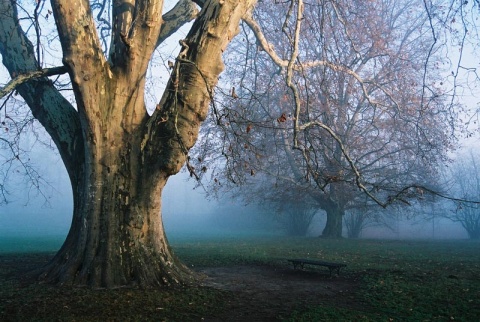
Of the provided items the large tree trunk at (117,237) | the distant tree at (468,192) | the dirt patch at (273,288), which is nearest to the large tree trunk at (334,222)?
the distant tree at (468,192)

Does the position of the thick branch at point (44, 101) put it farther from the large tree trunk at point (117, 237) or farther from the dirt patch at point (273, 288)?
the dirt patch at point (273, 288)

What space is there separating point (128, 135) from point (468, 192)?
37333 millimetres

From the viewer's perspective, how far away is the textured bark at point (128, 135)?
6250 millimetres

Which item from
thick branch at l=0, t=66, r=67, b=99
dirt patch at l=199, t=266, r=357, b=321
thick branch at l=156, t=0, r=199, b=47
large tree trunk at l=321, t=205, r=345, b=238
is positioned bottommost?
dirt patch at l=199, t=266, r=357, b=321

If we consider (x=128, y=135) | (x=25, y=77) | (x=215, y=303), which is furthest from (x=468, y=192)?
(x=25, y=77)

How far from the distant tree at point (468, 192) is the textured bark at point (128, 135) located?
1379 cm

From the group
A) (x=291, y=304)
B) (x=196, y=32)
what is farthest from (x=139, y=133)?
(x=291, y=304)

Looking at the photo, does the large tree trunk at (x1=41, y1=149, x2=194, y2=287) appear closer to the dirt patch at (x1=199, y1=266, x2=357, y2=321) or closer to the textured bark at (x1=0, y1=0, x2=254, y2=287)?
the textured bark at (x1=0, y1=0, x2=254, y2=287)

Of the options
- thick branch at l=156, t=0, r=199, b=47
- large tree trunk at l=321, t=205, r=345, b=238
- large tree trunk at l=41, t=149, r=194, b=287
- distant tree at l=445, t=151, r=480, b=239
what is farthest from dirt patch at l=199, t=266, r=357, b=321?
large tree trunk at l=321, t=205, r=345, b=238

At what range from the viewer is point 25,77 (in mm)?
5879

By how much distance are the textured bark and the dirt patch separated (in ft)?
3.74

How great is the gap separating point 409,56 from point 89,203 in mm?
20115

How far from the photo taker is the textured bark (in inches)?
246

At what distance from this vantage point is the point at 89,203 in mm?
6477
